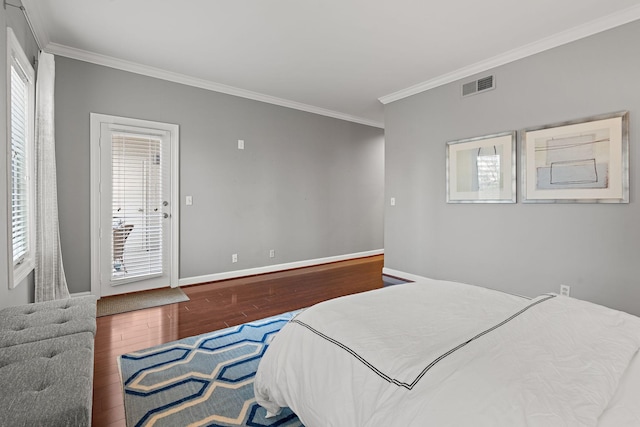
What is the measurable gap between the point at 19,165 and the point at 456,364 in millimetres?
3305

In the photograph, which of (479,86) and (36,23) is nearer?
(36,23)

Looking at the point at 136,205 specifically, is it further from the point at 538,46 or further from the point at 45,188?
the point at 538,46

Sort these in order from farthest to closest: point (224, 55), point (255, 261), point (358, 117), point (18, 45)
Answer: point (358, 117) < point (255, 261) < point (224, 55) < point (18, 45)

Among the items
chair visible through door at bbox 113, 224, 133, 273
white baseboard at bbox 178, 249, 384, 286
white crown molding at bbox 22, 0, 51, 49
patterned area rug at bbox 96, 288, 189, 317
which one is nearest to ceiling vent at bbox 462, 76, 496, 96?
white baseboard at bbox 178, 249, 384, 286

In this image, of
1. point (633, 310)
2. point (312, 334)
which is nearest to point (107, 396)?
point (312, 334)

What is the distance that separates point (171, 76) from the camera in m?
3.99

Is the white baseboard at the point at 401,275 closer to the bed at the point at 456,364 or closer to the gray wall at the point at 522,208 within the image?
the gray wall at the point at 522,208

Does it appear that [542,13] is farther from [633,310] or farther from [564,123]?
[633,310]

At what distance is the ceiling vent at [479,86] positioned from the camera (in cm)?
358

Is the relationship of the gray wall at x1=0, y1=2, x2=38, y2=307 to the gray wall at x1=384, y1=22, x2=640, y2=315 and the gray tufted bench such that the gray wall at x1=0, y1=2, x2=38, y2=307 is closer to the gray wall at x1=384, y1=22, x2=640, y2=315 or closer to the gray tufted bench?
the gray tufted bench

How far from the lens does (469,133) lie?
3.79m

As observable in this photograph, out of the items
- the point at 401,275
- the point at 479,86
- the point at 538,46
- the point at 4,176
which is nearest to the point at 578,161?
the point at 538,46

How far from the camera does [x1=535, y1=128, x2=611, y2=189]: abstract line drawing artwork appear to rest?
2.81m

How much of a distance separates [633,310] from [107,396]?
4000mm
